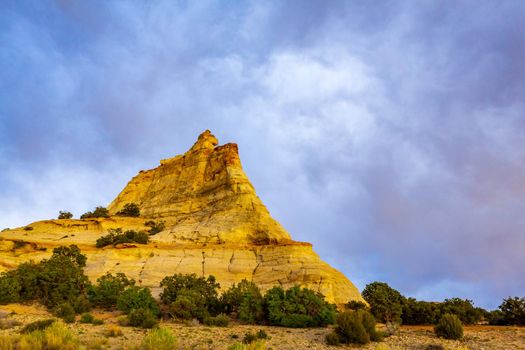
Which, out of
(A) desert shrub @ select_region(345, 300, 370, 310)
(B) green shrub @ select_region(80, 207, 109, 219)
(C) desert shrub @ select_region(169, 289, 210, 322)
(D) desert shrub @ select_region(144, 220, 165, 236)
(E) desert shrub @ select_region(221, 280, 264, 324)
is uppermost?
(B) green shrub @ select_region(80, 207, 109, 219)

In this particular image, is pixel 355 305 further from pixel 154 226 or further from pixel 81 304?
pixel 154 226

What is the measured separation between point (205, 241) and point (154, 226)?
15.5 m

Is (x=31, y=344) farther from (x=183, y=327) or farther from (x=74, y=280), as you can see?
(x=74, y=280)

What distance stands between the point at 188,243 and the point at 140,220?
19.2 metres

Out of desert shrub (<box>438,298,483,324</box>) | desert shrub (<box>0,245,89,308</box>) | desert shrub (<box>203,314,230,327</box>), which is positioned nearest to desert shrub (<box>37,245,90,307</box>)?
desert shrub (<box>0,245,89,308</box>)

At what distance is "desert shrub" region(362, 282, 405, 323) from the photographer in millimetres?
33875

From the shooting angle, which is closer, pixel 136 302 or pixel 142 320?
pixel 142 320

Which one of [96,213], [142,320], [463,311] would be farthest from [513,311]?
[96,213]

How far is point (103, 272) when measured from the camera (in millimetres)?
41938

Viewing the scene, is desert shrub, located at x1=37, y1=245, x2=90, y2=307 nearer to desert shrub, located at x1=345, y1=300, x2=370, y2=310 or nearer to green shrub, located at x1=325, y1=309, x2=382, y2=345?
green shrub, located at x1=325, y1=309, x2=382, y2=345

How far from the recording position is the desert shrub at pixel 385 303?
3388 cm

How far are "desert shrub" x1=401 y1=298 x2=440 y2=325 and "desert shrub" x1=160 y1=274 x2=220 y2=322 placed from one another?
16421 millimetres

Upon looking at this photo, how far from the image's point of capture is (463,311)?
33156 mm

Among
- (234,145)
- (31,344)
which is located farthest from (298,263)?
(234,145)
